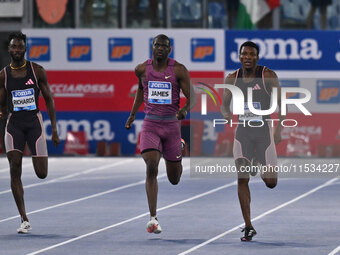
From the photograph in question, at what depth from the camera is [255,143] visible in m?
12.1

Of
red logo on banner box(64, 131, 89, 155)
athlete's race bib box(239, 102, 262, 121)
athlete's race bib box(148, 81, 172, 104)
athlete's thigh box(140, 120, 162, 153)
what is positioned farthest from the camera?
red logo on banner box(64, 131, 89, 155)

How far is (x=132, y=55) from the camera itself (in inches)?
1082

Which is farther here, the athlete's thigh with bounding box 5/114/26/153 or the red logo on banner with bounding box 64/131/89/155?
the red logo on banner with bounding box 64/131/89/155

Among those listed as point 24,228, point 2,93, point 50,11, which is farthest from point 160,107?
point 50,11

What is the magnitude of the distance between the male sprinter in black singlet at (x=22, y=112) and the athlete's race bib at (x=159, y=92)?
1.14m

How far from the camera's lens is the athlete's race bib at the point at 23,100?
1238 cm

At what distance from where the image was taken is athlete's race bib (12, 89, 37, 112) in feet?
40.6

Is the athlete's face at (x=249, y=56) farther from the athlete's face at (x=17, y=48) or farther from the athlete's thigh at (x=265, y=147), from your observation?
the athlete's face at (x=17, y=48)

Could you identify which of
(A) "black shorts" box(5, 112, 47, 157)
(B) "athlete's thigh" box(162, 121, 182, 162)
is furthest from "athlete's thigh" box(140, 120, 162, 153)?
(A) "black shorts" box(5, 112, 47, 157)

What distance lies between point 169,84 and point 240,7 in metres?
15.9

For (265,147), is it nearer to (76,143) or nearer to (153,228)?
(153,228)

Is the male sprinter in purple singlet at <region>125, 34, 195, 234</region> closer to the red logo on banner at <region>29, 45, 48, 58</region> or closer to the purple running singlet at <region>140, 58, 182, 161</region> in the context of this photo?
the purple running singlet at <region>140, 58, 182, 161</region>

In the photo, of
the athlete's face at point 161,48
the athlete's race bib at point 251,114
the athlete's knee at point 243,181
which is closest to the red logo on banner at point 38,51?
the athlete's face at point 161,48

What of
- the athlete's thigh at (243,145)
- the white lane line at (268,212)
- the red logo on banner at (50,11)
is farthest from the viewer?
the red logo on banner at (50,11)
